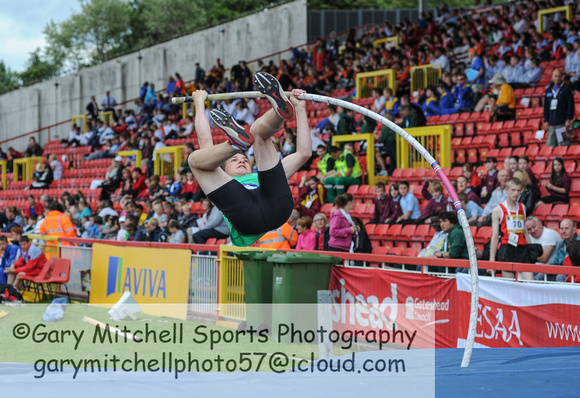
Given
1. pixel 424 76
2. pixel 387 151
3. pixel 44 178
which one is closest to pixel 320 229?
pixel 387 151

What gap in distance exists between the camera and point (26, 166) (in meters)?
26.7

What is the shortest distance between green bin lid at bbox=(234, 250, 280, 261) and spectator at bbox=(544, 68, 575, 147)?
613cm

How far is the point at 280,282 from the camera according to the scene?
9.63 m

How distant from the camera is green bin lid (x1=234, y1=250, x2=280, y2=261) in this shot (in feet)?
33.1

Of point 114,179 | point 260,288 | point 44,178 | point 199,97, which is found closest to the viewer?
point 199,97

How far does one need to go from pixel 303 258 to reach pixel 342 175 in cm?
524

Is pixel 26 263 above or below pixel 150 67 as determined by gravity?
below

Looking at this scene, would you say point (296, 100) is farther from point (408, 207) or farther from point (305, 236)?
point (408, 207)

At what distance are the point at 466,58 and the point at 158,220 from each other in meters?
9.70

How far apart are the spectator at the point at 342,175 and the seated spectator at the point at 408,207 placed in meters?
1.91

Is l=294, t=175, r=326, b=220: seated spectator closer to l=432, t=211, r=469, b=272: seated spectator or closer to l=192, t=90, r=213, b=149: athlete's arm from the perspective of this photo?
l=432, t=211, r=469, b=272: seated spectator

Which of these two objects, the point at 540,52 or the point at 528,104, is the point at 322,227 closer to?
the point at 528,104

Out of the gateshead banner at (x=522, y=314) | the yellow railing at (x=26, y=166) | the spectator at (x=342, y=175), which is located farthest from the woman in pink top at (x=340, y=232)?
the yellow railing at (x=26, y=166)

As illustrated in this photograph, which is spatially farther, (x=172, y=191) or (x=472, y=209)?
(x=172, y=191)
